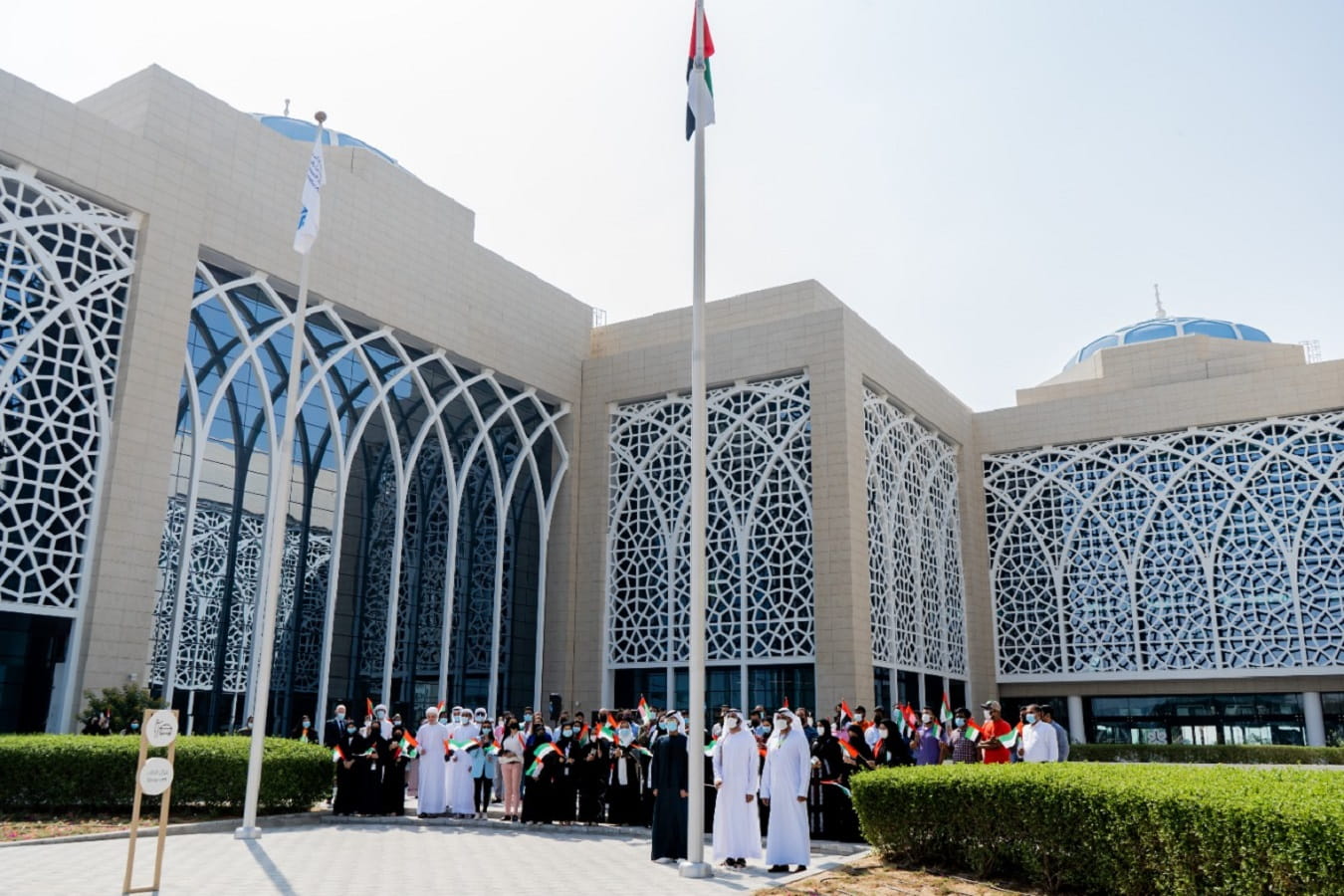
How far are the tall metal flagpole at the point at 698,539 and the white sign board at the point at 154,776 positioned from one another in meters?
4.26

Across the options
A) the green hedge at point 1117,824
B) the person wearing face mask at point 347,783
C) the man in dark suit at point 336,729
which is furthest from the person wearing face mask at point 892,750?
the man in dark suit at point 336,729

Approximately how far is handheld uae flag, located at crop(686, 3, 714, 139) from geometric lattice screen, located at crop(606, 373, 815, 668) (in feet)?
41.5

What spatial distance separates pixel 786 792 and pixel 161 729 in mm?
5662

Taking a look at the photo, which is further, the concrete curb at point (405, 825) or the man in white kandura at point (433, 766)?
the man in white kandura at point (433, 766)

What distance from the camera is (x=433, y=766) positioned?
1570 cm

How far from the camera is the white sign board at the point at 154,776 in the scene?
838cm

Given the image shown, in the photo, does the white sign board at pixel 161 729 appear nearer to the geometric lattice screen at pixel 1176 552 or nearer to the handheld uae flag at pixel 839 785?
the handheld uae flag at pixel 839 785

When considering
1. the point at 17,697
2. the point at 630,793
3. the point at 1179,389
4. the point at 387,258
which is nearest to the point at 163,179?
the point at 387,258

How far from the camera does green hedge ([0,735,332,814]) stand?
1293cm

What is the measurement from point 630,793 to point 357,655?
9.52 meters

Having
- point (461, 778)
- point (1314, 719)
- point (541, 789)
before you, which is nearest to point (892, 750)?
point (541, 789)

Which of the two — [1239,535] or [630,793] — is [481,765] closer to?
[630,793]

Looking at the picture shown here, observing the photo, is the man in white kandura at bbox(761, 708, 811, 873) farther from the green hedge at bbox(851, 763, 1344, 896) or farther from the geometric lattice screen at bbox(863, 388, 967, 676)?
the geometric lattice screen at bbox(863, 388, 967, 676)

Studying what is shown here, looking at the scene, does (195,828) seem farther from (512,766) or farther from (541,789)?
(512,766)
